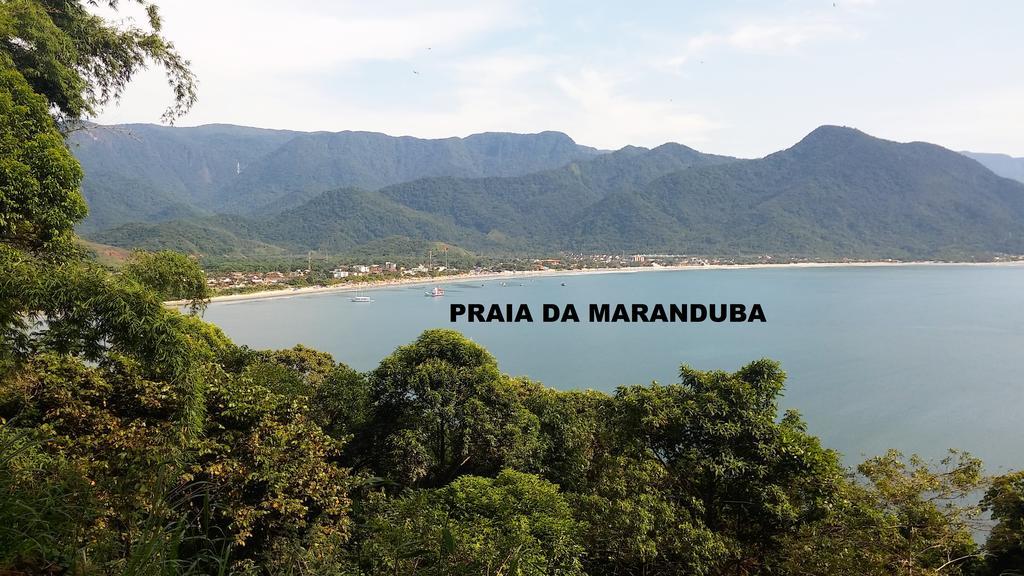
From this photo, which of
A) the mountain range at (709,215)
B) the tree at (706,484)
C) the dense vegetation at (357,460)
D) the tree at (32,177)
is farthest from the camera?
the mountain range at (709,215)

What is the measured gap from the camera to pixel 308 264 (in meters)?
96.4

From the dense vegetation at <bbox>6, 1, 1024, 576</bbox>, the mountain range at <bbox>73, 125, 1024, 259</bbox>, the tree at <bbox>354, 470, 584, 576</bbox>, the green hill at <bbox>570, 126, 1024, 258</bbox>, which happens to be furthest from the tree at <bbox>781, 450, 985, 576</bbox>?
the green hill at <bbox>570, 126, 1024, 258</bbox>

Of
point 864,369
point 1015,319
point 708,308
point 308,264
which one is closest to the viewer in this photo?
point 864,369

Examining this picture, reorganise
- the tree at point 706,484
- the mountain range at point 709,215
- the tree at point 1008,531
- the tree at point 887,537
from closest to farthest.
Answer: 1. the tree at point 887,537
2. the tree at point 706,484
3. the tree at point 1008,531
4. the mountain range at point 709,215

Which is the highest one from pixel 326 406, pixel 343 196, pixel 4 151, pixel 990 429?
pixel 343 196

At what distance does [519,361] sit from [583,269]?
75.8 metres

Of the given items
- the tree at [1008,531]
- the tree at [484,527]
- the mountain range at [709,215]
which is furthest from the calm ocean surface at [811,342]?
the mountain range at [709,215]

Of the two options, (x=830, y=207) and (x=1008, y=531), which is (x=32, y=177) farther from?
(x=830, y=207)

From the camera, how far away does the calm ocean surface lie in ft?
79.0

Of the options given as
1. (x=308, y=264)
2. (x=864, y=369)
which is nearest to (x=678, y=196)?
(x=308, y=264)

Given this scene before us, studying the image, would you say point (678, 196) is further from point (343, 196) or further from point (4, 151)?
point (4, 151)

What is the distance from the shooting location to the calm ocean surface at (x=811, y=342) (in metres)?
24.1

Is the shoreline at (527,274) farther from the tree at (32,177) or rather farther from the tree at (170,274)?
the tree at (32,177)

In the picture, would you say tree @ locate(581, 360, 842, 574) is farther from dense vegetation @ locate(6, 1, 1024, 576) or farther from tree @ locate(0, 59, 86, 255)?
tree @ locate(0, 59, 86, 255)
